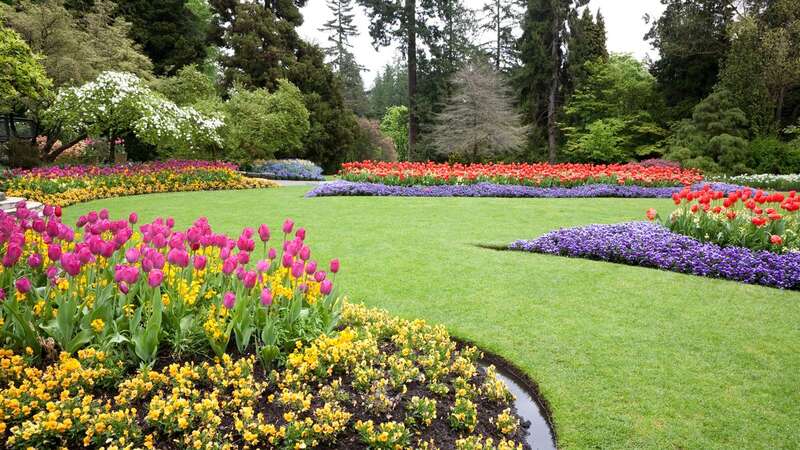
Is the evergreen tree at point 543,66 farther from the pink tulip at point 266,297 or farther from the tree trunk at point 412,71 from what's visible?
the pink tulip at point 266,297

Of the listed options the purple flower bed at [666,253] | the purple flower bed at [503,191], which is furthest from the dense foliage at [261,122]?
the purple flower bed at [666,253]

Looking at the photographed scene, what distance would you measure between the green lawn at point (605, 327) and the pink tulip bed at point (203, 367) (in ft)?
2.03

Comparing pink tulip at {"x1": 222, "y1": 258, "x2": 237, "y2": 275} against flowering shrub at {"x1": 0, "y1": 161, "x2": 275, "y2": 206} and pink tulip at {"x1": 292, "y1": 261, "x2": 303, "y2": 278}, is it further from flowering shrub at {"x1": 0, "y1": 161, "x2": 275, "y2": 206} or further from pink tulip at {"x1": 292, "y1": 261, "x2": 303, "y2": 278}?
flowering shrub at {"x1": 0, "y1": 161, "x2": 275, "y2": 206}

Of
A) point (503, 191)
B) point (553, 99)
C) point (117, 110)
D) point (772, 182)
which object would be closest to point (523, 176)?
point (503, 191)

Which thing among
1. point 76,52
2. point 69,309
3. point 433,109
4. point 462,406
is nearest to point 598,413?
point 462,406

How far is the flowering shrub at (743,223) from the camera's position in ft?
20.1

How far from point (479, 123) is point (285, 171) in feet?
40.4

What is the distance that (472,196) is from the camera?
14.3 metres

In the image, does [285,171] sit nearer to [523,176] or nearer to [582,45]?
[523,176]

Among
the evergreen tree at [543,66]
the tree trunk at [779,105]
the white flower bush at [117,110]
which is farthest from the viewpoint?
the evergreen tree at [543,66]

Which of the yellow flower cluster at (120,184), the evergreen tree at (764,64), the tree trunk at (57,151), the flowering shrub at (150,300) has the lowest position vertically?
the flowering shrub at (150,300)

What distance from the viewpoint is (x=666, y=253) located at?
6496 mm

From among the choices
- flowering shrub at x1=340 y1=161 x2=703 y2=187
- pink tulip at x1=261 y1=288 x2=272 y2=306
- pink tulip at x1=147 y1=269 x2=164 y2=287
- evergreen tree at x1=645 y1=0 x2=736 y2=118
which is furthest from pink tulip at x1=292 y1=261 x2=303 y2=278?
evergreen tree at x1=645 y1=0 x2=736 y2=118

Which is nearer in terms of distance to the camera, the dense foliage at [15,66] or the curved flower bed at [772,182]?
the dense foliage at [15,66]
